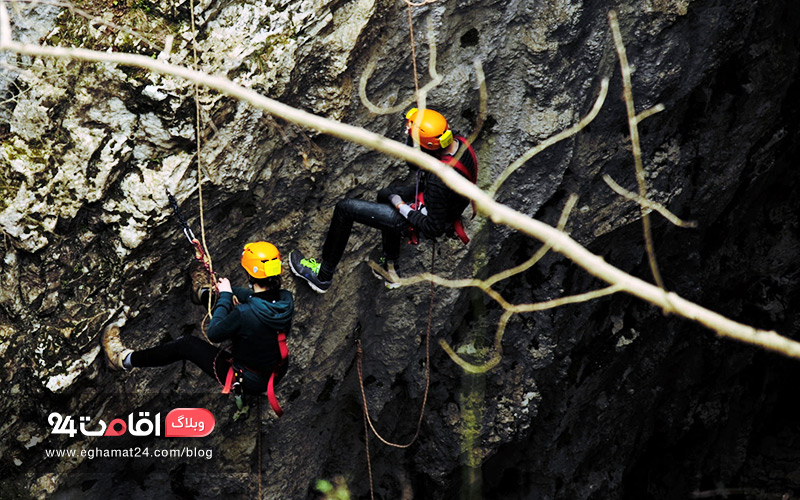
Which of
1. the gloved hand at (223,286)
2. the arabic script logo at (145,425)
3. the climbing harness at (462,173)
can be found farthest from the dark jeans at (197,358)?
the climbing harness at (462,173)

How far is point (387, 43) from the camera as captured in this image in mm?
6348

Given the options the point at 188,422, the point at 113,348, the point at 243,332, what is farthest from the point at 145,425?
the point at 243,332

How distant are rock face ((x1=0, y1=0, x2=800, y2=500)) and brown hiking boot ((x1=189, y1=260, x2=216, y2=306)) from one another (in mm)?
125

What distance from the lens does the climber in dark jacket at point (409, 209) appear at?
5.65 m

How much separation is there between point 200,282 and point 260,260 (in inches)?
42.1

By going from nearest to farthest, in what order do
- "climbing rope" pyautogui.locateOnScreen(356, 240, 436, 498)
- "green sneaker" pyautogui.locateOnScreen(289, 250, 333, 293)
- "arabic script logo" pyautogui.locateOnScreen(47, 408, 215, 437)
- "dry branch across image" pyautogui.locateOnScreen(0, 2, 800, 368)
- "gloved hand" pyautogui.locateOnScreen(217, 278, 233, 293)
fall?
"dry branch across image" pyautogui.locateOnScreen(0, 2, 800, 368) → "gloved hand" pyautogui.locateOnScreen(217, 278, 233, 293) → "arabic script logo" pyautogui.locateOnScreen(47, 408, 215, 437) → "green sneaker" pyautogui.locateOnScreen(289, 250, 333, 293) → "climbing rope" pyautogui.locateOnScreen(356, 240, 436, 498)

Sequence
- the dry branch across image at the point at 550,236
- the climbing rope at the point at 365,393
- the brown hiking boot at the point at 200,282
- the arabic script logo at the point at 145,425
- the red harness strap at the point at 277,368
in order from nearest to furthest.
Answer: the dry branch across image at the point at 550,236 < the red harness strap at the point at 277,368 < the arabic script logo at the point at 145,425 < the brown hiking boot at the point at 200,282 < the climbing rope at the point at 365,393

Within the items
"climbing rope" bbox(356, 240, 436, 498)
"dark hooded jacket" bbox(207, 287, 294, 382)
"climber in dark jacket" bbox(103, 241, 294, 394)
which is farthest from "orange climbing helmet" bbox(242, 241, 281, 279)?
"climbing rope" bbox(356, 240, 436, 498)

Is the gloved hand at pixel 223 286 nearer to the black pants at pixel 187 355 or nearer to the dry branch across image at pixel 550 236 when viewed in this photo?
the black pants at pixel 187 355

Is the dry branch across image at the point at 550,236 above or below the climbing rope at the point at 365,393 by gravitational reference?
below

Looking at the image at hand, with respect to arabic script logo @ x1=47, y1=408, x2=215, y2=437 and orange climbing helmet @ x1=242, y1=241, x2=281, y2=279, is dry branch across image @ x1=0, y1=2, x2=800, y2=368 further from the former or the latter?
arabic script logo @ x1=47, y1=408, x2=215, y2=437

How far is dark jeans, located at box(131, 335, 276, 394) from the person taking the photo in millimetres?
5805

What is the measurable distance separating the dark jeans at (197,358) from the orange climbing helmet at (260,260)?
926 mm

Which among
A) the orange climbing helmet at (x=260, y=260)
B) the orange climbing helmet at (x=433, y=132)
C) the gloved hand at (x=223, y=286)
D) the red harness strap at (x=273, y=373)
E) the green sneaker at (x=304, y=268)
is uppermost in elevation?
the orange climbing helmet at (x=433, y=132)
